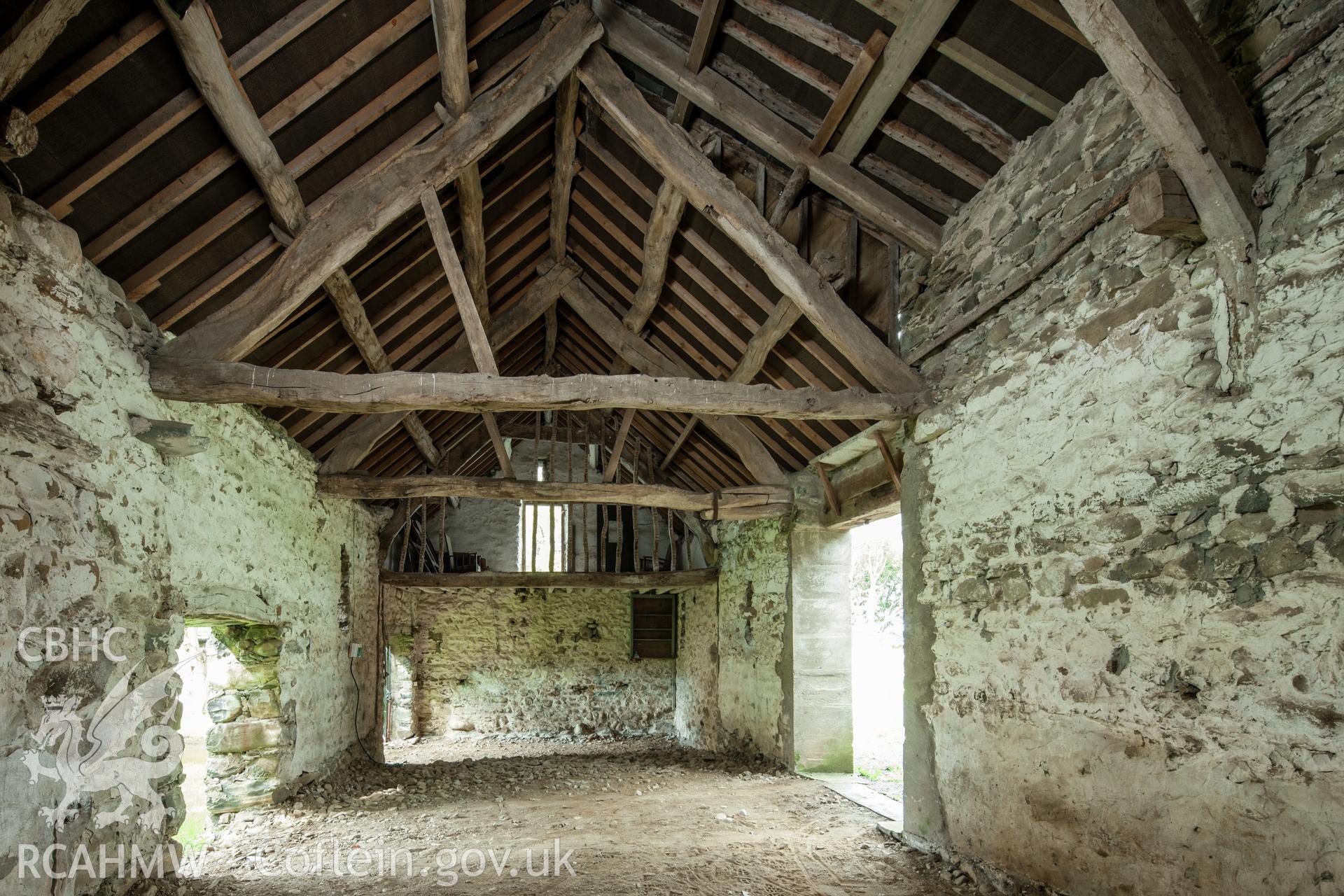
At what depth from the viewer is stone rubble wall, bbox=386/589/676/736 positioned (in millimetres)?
10461

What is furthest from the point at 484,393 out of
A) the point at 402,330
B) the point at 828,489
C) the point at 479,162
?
the point at 828,489

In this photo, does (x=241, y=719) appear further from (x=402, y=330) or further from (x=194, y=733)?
A: (x=194, y=733)

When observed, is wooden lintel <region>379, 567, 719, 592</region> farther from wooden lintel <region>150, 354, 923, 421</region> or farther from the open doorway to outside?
wooden lintel <region>150, 354, 923, 421</region>

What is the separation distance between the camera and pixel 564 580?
932cm

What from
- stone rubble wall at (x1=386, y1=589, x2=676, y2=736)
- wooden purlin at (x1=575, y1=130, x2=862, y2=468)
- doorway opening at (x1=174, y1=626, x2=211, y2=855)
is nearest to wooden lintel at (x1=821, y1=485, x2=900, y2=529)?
wooden purlin at (x1=575, y1=130, x2=862, y2=468)

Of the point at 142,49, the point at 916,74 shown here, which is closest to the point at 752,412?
the point at 916,74

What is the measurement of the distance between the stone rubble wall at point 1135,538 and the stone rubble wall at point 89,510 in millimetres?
4188

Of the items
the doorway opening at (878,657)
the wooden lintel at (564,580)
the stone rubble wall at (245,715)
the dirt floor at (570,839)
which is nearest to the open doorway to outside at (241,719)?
the stone rubble wall at (245,715)

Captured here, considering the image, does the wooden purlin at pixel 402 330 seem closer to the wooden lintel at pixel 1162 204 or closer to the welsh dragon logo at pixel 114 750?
the welsh dragon logo at pixel 114 750

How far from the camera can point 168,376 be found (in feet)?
12.2

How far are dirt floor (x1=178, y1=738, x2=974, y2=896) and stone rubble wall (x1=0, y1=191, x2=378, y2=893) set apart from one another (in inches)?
38.1

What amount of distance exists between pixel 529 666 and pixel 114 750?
7.40m

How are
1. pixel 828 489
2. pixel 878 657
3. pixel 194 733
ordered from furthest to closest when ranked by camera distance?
pixel 878 657 < pixel 194 733 < pixel 828 489

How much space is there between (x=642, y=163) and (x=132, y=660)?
4.14m
